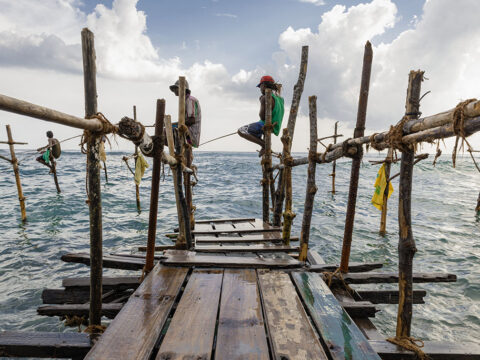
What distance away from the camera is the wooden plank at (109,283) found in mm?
3676

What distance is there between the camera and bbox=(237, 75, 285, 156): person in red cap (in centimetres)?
688

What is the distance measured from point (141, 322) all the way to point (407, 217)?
2452 millimetres

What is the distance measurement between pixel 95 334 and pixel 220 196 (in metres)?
15.2

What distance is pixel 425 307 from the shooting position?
5.63 m

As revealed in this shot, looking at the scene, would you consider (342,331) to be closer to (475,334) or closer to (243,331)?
(243,331)

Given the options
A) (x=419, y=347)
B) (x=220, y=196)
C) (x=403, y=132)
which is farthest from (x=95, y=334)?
(x=220, y=196)

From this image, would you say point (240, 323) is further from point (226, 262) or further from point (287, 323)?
point (226, 262)

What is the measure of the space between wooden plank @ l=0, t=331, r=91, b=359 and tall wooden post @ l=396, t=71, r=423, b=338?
266 centimetres

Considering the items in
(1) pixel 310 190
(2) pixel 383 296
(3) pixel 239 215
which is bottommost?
(3) pixel 239 215

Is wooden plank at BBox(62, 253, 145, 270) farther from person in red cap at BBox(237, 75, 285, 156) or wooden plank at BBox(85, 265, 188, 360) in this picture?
person in red cap at BBox(237, 75, 285, 156)

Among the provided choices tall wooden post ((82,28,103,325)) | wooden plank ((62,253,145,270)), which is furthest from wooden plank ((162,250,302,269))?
tall wooden post ((82,28,103,325))

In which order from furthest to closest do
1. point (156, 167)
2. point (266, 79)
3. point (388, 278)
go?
point (266, 79) < point (388, 278) < point (156, 167)

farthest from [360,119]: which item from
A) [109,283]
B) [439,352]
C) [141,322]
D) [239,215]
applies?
[239,215]

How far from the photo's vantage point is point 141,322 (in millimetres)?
2443
